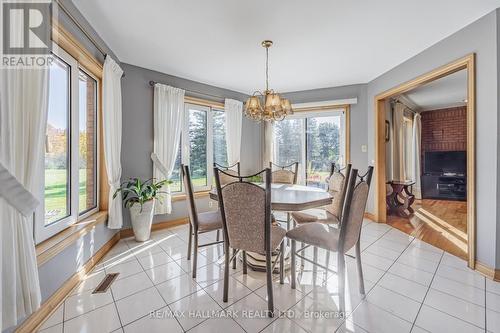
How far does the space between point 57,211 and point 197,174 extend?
2235 mm

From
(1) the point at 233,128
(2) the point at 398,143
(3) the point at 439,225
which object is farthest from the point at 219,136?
(3) the point at 439,225

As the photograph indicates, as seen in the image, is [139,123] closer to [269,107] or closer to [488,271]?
[269,107]

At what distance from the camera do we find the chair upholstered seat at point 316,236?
5.68 ft

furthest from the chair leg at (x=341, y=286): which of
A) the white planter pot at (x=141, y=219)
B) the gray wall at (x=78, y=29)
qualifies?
the gray wall at (x=78, y=29)

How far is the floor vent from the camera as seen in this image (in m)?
1.90

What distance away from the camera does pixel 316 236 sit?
5.99ft

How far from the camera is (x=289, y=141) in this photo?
4816 millimetres

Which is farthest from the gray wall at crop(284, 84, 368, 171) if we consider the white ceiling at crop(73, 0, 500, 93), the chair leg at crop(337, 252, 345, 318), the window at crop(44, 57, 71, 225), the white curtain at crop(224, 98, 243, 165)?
the window at crop(44, 57, 71, 225)

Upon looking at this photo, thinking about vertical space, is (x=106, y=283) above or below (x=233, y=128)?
below

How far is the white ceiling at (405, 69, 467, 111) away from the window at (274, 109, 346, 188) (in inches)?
71.4

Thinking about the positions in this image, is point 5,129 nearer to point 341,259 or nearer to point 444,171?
point 341,259

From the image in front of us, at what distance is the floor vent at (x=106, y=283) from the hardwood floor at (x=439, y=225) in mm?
3732

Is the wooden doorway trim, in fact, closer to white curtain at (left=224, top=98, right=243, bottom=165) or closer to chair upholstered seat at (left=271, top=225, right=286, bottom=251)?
chair upholstered seat at (left=271, top=225, right=286, bottom=251)

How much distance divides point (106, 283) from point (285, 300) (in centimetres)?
163
